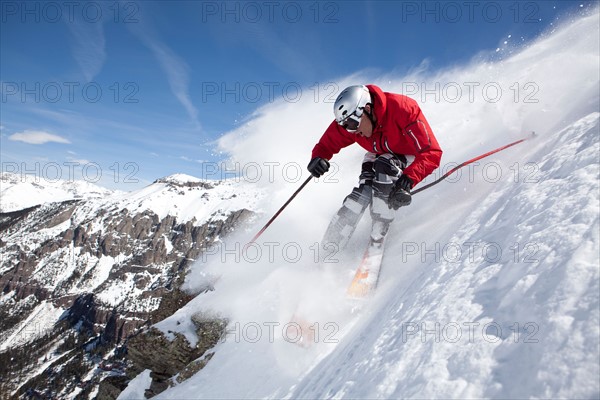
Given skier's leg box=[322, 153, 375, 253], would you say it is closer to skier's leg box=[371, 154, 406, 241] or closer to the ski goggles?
skier's leg box=[371, 154, 406, 241]

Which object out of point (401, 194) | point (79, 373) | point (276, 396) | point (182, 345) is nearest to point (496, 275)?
point (401, 194)

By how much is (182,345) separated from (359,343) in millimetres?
9216

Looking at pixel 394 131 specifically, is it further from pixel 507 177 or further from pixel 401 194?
pixel 507 177

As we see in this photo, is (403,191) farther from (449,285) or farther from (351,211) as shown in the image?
(449,285)

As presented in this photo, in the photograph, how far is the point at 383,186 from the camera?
7000 mm

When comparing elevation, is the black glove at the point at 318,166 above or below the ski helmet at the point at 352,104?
below

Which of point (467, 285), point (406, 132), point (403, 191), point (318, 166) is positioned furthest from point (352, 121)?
point (467, 285)

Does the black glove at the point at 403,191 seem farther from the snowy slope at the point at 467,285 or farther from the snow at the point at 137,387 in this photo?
the snow at the point at 137,387

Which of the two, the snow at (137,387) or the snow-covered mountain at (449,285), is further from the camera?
the snow at (137,387)

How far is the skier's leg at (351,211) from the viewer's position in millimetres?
7357

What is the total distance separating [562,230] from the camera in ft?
10.1

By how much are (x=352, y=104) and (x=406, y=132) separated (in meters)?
1.16

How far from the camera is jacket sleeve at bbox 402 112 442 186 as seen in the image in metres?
6.26

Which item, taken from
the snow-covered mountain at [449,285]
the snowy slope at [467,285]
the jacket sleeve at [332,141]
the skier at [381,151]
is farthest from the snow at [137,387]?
the jacket sleeve at [332,141]
